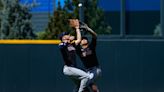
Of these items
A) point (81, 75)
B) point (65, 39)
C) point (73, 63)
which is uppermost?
point (65, 39)

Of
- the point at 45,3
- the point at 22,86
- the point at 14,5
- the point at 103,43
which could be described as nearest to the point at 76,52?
the point at 103,43

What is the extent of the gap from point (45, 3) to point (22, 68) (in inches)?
472

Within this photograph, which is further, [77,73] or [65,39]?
[65,39]

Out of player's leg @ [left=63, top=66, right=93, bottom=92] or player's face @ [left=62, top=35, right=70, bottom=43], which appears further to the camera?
player's face @ [left=62, top=35, right=70, bottom=43]

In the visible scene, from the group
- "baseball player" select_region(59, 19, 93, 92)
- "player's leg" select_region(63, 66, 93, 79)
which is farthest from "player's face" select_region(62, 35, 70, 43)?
"player's leg" select_region(63, 66, 93, 79)

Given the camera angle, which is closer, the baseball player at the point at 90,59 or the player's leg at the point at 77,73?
the player's leg at the point at 77,73

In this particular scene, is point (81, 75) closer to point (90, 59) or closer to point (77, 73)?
point (77, 73)

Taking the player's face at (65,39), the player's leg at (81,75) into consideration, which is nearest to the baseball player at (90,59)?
the player's leg at (81,75)

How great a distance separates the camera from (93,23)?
1269 cm

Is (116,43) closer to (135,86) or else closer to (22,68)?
(135,86)

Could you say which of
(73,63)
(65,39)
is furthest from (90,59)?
(65,39)

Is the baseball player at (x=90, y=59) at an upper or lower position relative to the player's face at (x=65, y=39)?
lower

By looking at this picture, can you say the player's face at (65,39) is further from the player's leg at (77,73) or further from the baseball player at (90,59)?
the player's leg at (77,73)

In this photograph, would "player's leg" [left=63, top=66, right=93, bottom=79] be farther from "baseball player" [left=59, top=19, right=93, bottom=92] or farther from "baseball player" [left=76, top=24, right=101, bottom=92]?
"baseball player" [left=76, top=24, right=101, bottom=92]
